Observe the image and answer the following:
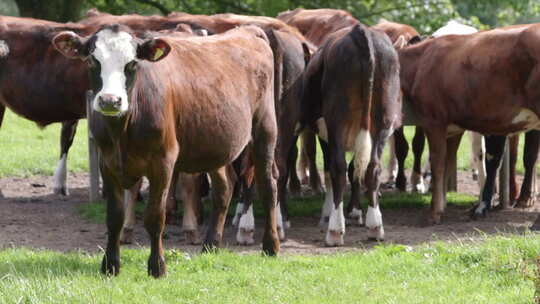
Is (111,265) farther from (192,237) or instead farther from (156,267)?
(192,237)

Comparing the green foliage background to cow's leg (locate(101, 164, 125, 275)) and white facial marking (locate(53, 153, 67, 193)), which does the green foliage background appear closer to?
white facial marking (locate(53, 153, 67, 193))

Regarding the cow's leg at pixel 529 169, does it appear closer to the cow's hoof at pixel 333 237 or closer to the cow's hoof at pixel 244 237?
the cow's hoof at pixel 333 237

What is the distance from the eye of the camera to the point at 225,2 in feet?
82.0

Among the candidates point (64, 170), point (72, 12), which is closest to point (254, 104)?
point (64, 170)

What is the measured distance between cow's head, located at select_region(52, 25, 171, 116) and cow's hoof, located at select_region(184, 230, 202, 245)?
2.88 m

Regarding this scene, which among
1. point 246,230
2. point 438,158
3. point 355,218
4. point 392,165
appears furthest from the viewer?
point 392,165

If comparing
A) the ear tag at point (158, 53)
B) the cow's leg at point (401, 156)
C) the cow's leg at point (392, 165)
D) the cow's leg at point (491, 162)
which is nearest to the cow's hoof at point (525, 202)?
the cow's leg at point (491, 162)

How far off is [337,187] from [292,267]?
1973 millimetres

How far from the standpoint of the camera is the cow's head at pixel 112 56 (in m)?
7.32

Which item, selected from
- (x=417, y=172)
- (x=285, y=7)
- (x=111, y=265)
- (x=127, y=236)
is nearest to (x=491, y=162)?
(x=417, y=172)

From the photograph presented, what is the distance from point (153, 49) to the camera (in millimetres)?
7766

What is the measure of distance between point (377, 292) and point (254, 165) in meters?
2.58

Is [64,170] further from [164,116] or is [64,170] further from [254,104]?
[164,116]

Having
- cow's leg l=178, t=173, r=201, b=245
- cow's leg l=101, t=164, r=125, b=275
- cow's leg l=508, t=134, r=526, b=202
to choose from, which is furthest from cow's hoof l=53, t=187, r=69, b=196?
cow's leg l=101, t=164, r=125, b=275
